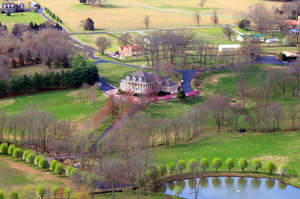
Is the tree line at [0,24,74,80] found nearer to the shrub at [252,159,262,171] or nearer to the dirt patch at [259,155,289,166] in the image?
the dirt patch at [259,155,289,166]

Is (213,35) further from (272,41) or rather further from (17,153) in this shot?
(17,153)

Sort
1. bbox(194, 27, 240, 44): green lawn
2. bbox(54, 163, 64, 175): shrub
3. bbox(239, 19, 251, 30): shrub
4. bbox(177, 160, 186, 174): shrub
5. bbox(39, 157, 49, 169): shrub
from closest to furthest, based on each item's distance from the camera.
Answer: bbox(54, 163, 64, 175): shrub < bbox(177, 160, 186, 174): shrub < bbox(39, 157, 49, 169): shrub < bbox(194, 27, 240, 44): green lawn < bbox(239, 19, 251, 30): shrub

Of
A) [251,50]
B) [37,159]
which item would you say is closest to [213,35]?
[251,50]

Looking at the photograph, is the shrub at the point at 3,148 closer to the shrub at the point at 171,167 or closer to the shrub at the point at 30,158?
the shrub at the point at 30,158

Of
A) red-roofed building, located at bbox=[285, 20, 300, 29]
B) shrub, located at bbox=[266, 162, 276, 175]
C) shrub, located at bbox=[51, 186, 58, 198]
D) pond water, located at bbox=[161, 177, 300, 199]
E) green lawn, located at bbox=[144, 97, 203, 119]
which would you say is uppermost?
red-roofed building, located at bbox=[285, 20, 300, 29]

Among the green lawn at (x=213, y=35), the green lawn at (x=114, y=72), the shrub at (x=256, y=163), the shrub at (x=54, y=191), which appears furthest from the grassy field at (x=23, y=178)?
the green lawn at (x=213, y=35)

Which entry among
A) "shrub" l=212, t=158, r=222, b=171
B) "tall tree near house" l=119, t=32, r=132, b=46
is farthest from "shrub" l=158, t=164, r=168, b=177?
"tall tree near house" l=119, t=32, r=132, b=46

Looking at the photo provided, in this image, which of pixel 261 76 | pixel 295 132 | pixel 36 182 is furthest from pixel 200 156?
pixel 261 76
